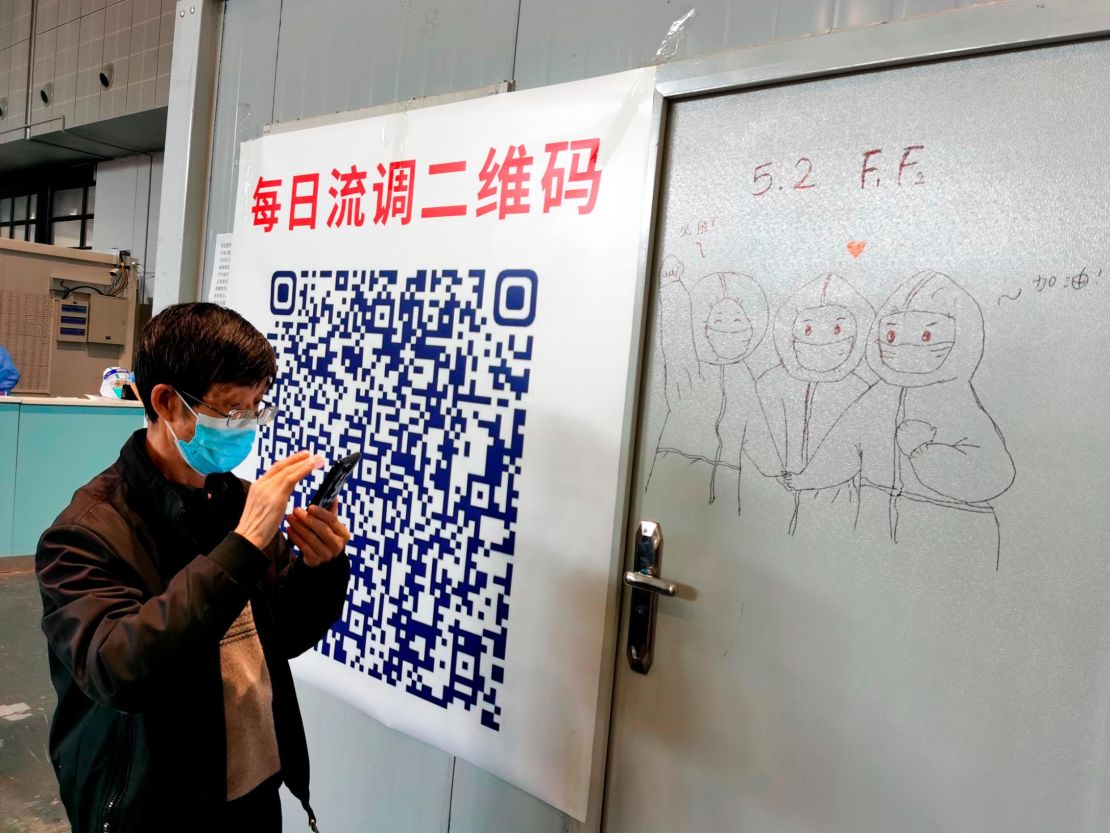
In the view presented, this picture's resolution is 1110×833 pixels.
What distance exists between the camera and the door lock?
133 centimetres

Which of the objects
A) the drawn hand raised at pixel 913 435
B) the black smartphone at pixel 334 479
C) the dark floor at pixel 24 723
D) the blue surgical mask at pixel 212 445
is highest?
→ the drawn hand raised at pixel 913 435

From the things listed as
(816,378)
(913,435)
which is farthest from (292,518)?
(913,435)

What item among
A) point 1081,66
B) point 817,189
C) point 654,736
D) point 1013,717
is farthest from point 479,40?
point 1013,717

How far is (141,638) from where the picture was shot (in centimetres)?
87

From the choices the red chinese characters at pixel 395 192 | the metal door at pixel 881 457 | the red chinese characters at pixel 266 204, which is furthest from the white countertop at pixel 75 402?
the metal door at pixel 881 457

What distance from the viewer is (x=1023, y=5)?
102 cm

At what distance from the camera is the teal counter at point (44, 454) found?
3.95 meters

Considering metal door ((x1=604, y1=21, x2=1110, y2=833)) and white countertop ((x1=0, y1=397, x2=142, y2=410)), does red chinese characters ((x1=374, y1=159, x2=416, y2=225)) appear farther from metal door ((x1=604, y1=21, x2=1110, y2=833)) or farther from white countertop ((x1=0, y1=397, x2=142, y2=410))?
white countertop ((x1=0, y1=397, x2=142, y2=410))

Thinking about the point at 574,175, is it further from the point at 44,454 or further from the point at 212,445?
the point at 44,454

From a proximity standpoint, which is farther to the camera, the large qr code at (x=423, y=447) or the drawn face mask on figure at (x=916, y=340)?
the large qr code at (x=423, y=447)

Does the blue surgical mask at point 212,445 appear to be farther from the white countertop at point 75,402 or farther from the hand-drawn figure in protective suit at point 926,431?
the white countertop at point 75,402

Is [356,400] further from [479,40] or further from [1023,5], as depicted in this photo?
[1023,5]

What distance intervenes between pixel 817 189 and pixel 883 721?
2.83 ft

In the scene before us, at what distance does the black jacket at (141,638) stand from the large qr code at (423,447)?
47cm
